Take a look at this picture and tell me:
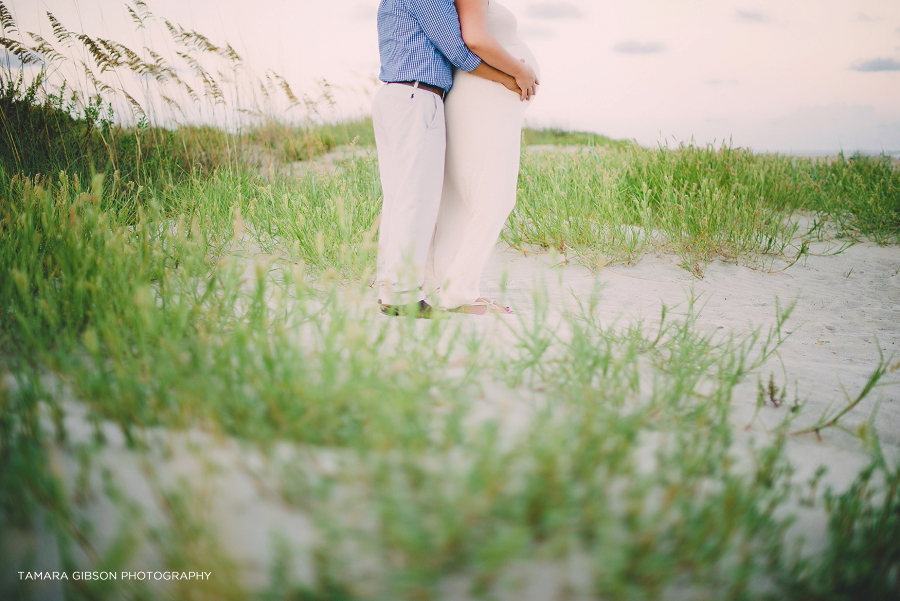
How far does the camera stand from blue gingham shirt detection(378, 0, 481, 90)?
187 centimetres

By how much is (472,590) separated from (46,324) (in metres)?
1.54

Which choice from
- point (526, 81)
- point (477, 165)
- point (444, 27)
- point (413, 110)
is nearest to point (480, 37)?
point (444, 27)

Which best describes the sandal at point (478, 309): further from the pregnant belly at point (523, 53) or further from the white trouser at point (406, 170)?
the pregnant belly at point (523, 53)

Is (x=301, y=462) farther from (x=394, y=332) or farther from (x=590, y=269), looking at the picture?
(x=590, y=269)

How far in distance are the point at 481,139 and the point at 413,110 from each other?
12.9 inches

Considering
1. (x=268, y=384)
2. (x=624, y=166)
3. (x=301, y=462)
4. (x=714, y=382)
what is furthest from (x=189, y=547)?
(x=624, y=166)

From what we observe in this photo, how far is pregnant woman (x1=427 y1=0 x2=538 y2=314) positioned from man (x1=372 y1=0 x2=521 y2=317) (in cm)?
6

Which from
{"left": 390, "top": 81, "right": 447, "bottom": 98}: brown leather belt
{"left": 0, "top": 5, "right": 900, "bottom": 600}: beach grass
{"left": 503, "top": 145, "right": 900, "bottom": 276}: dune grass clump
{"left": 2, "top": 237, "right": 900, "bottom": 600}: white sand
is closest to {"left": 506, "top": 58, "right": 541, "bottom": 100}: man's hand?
{"left": 390, "top": 81, "right": 447, "bottom": 98}: brown leather belt

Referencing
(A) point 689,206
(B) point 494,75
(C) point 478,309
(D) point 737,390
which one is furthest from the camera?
(A) point 689,206

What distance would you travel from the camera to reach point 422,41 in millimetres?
1939

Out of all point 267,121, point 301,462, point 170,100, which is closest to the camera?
point 301,462

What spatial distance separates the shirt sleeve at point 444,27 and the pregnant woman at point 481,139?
38mm

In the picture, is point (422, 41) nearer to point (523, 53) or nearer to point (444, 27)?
point (444, 27)

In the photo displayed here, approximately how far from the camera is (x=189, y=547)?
755 millimetres
